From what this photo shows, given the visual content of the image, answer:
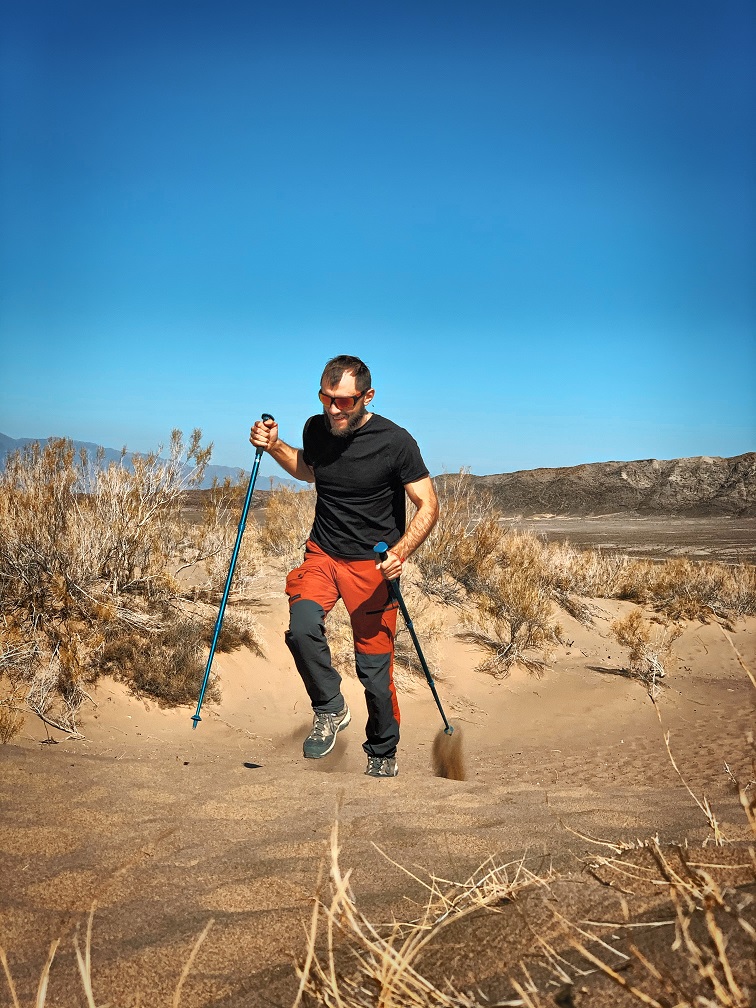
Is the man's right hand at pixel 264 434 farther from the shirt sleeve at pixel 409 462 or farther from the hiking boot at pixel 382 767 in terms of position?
the hiking boot at pixel 382 767

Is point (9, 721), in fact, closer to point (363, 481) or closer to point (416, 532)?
point (363, 481)

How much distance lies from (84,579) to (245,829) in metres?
4.55

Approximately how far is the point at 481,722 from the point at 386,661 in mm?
3766

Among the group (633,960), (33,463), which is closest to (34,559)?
(33,463)

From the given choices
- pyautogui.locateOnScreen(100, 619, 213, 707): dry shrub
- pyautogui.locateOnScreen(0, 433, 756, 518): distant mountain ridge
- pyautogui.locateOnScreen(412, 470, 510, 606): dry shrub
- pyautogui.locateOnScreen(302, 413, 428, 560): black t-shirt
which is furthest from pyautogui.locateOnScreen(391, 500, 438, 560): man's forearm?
pyautogui.locateOnScreen(0, 433, 756, 518): distant mountain ridge

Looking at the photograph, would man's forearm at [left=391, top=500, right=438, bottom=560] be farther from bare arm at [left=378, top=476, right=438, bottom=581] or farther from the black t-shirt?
the black t-shirt

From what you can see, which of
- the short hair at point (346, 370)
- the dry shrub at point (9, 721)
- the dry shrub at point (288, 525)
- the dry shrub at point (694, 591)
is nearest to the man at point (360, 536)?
the short hair at point (346, 370)

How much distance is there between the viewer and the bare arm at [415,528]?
14.9ft

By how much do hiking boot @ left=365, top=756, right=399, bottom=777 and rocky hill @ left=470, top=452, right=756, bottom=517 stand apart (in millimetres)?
29648

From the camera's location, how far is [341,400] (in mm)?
4672

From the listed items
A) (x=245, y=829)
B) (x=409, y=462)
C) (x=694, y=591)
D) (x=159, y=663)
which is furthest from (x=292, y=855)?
(x=694, y=591)

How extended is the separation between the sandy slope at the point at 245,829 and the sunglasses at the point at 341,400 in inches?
83.4

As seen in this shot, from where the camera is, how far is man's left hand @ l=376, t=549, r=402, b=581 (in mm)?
4512

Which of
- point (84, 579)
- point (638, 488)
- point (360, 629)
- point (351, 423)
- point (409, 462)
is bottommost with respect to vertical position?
point (84, 579)
